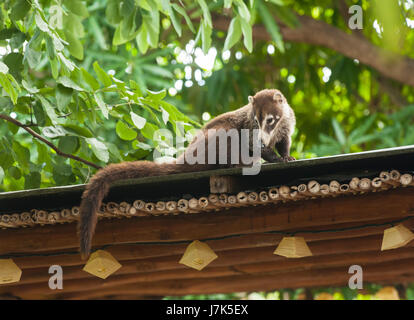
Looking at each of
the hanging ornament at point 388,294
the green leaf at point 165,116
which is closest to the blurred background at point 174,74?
the green leaf at point 165,116

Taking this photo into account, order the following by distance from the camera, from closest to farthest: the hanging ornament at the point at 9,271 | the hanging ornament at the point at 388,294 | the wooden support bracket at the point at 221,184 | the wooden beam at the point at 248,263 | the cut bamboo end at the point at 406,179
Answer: the cut bamboo end at the point at 406,179
the wooden support bracket at the point at 221,184
the wooden beam at the point at 248,263
the hanging ornament at the point at 9,271
the hanging ornament at the point at 388,294

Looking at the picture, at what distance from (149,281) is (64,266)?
591mm

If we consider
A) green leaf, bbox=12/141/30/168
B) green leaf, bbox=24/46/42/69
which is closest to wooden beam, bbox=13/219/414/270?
green leaf, bbox=12/141/30/168

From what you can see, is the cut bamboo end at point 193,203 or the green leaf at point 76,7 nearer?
the cut bamboo end at point 193,203

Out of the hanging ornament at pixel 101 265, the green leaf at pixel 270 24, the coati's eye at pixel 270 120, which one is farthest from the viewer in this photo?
the green leaf at pixel 270 24

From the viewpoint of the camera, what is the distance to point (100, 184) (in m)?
3.20

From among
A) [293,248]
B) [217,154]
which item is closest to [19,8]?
[217,154]

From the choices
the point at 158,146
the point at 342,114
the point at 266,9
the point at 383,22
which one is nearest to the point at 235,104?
the point at 342,114

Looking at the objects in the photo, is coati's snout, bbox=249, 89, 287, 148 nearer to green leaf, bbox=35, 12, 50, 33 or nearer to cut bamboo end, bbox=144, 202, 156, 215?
cut bamboo end, bbox=144, 202, 156, 215

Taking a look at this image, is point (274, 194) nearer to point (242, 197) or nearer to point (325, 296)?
point (242, 197)

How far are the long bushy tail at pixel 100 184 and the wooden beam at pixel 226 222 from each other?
299mm

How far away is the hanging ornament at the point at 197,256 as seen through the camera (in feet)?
11.4

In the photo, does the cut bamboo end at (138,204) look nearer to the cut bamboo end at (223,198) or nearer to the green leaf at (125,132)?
the cut bamboo end at (223,198)

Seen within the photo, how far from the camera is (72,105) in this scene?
4.14m
